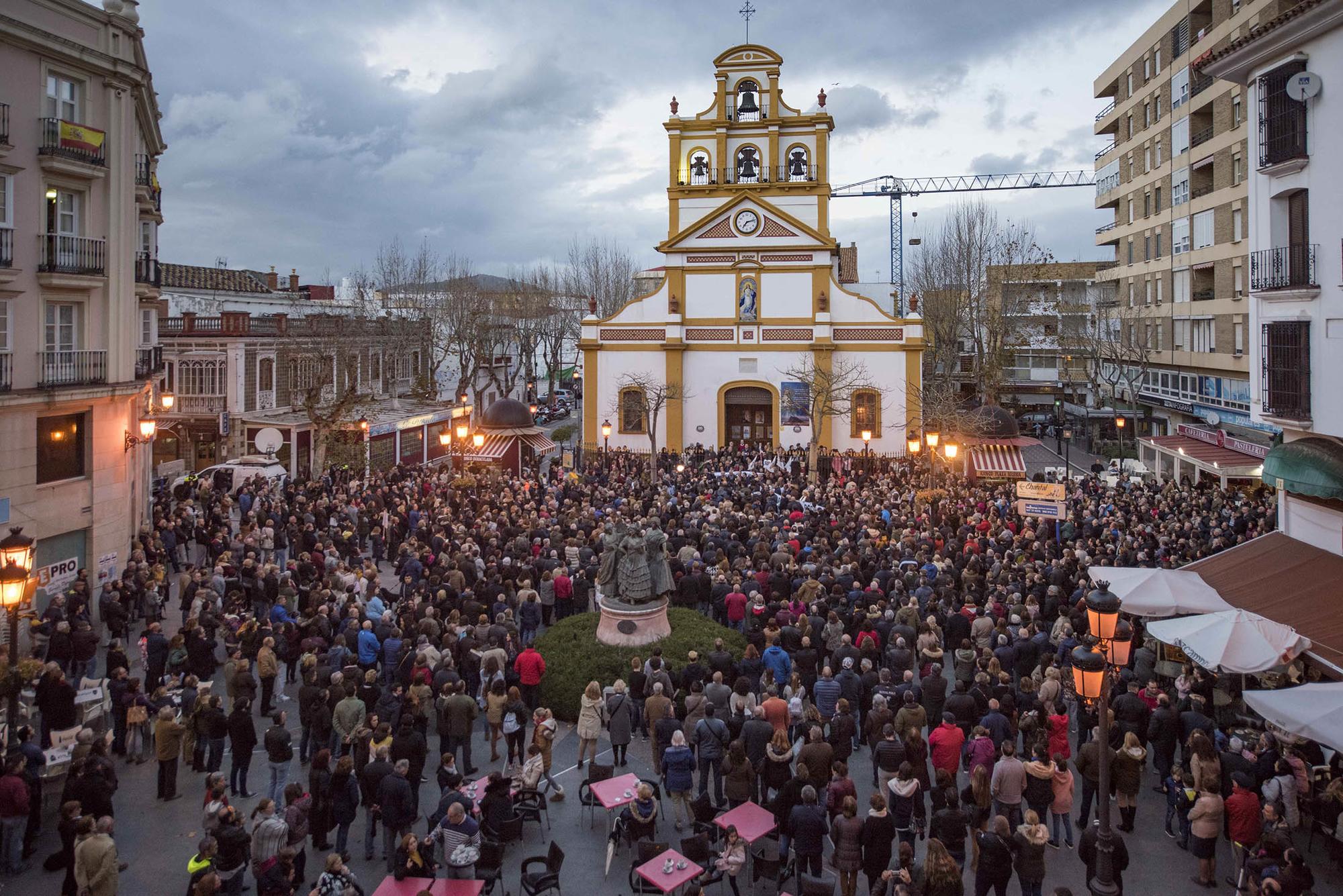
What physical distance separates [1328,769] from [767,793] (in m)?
5.88

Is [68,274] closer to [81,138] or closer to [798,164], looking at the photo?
[81,138]

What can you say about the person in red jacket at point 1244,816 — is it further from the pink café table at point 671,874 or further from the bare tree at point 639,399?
the bare tree at point 639,399

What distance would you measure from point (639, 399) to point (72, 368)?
2260 cm

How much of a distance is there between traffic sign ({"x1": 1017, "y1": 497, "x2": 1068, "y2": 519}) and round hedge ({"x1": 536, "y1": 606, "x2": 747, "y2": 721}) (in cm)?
755

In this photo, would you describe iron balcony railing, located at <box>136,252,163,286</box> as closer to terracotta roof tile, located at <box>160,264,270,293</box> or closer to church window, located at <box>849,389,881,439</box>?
terracotta roof tile, located at <box>160,264,270,293</box>

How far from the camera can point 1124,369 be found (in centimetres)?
3938

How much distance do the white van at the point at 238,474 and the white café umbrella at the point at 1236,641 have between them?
2212cm

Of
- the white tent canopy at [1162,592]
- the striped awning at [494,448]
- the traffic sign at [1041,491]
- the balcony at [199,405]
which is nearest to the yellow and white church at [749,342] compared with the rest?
the striped awning at [494,448]

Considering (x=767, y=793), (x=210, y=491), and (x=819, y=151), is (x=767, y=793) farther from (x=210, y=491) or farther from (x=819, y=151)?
(x=819, y=151)

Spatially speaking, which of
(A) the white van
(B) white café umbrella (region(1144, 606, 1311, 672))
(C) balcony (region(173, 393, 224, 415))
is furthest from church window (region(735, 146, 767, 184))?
(B) white café umbrella (region(1144, 606, 1311, 672))

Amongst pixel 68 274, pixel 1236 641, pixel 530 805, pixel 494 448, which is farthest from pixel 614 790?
pixel 494 448

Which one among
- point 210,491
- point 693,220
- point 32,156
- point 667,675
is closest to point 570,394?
point 693,220

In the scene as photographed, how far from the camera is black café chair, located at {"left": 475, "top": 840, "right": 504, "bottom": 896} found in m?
8.00

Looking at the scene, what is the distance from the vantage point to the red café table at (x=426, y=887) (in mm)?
7344
